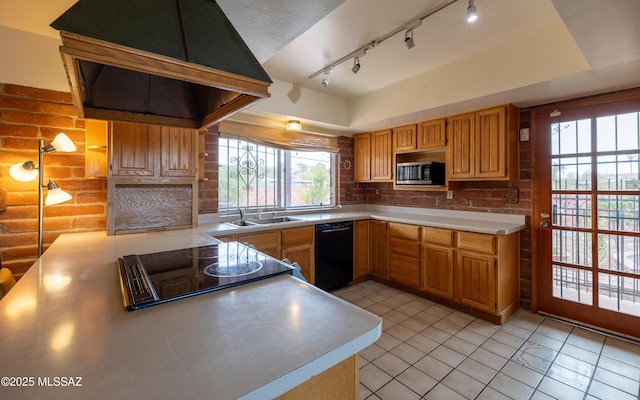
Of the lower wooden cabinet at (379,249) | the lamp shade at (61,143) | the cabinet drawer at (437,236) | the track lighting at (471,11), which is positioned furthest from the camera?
the lower wooden cabinet at (379,249)

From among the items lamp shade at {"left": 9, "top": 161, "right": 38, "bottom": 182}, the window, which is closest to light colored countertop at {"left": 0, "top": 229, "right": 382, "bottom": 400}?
lamp shade at {"left": 9, "top": 161, "right": 38, "bottom": 182}

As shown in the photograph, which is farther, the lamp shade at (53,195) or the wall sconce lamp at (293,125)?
the wall sconce lamp at (293,125)

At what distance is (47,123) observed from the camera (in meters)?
2.08

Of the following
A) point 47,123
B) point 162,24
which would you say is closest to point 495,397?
point 162,24

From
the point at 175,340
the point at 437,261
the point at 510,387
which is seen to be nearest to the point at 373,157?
the point at 437,261

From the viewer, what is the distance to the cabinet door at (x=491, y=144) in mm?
2699

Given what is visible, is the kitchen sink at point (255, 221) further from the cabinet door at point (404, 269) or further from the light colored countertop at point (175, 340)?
the light colored countertop at point (175, 340)

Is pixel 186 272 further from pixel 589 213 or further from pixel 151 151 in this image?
pixel 589 213

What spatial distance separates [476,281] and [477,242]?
0.39 metres

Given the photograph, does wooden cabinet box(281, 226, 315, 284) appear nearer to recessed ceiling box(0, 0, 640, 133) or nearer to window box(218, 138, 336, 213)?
window box(218, 138, 336, 213)

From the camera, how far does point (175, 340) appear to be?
0.71 m

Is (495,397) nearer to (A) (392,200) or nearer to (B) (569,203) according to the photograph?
(B) (569,203)

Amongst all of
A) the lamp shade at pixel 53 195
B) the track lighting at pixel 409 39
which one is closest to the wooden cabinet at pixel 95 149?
the lamp shade at pixel 53 195

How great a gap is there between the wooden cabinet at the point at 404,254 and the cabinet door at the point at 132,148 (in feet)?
8.81
